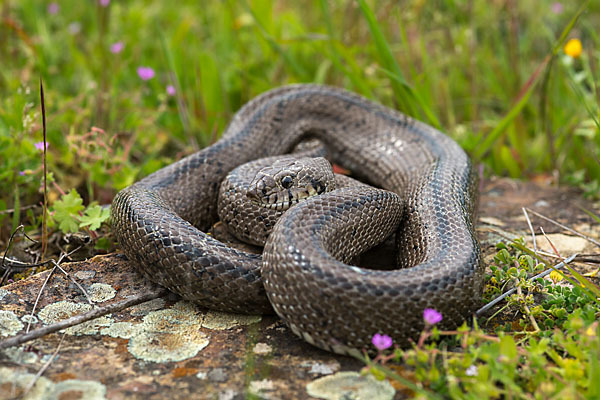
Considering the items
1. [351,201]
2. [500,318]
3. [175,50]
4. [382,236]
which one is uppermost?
[175,50]

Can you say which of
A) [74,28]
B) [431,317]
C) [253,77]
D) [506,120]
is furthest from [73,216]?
[74,28]

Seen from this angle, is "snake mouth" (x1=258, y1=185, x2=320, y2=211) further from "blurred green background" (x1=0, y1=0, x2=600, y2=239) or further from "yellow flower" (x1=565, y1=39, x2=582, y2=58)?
"yellow flower" (x1=565, y1=39, x2=582, y2=58)

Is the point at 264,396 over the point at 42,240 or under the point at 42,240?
under

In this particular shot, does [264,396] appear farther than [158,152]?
No

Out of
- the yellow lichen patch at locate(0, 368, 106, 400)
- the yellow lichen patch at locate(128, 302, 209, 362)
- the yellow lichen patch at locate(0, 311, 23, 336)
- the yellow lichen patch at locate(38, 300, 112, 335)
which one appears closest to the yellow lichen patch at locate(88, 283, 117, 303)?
the yellow lichen patch at locate(38, 300, 112, 335)

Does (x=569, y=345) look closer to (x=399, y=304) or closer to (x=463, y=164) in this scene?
(x=399, y=304)

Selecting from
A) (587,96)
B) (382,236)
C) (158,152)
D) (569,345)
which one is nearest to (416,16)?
(587,96)

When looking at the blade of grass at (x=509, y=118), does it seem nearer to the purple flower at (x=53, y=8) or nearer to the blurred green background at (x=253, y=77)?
the blurred green background at (x=253, y=77)

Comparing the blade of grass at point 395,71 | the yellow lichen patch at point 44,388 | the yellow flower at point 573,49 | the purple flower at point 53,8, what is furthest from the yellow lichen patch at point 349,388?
the purple flower at point 53,8

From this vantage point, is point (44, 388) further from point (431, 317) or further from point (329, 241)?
point (431, 317)

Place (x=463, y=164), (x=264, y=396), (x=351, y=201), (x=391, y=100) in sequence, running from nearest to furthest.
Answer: (x=264, y=396) < (x=351, y=201) < (x=463, y=164) < (x=391, y=100)
